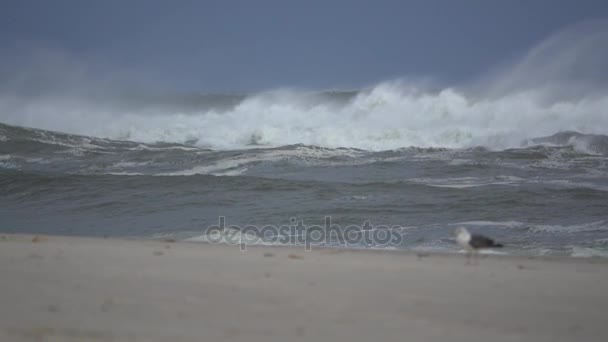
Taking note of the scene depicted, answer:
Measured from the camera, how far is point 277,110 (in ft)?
115

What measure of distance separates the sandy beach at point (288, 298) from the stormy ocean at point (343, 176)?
112 inches

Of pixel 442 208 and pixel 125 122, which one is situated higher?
pixel 125 122

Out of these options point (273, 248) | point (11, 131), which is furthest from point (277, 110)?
point (273, 248)

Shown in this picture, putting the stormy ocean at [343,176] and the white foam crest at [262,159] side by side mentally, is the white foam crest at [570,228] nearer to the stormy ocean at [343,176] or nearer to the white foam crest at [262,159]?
the stormy ocean at [343,176]

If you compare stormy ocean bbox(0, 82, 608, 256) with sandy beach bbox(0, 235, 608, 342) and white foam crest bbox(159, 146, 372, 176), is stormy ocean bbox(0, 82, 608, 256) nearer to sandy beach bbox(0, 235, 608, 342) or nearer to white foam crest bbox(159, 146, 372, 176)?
white foam crest bbox(159, 146, 372, 176)

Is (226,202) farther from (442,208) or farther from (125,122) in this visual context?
(125,122)

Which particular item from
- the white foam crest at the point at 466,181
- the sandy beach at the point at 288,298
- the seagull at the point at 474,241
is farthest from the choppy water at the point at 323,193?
the sandy beach at the point at 288,298

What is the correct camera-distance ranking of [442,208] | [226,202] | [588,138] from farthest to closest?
[588,138], [226,202], [442,208]

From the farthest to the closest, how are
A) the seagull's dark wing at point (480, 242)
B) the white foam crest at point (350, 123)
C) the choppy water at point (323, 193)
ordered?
the white foam crest at point (350, 123), the choppy water at point (323, 193), the seagull's dark wing at point (480, 242)

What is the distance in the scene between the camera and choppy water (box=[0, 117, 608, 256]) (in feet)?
30.0

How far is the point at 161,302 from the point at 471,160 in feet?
49.7

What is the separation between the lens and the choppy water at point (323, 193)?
9.15 meters

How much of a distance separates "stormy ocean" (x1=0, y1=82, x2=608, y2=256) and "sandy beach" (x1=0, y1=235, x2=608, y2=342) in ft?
9.32
